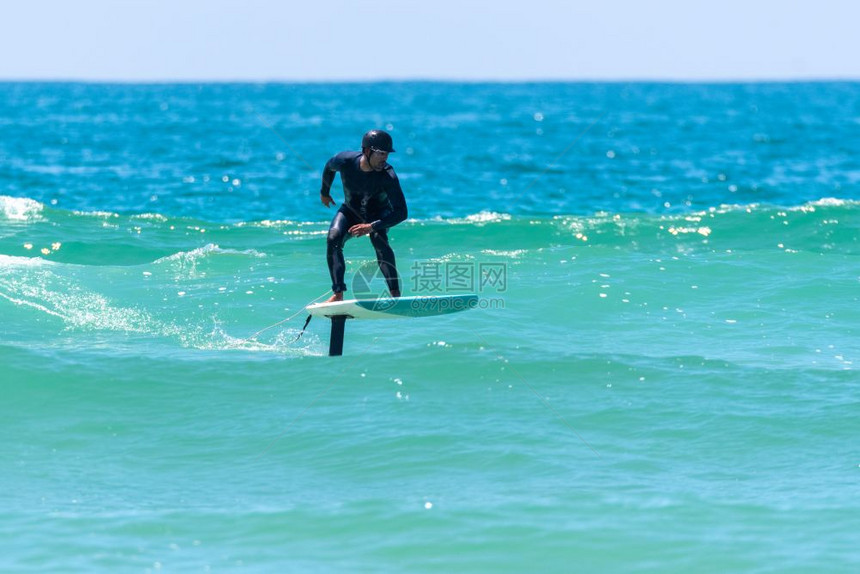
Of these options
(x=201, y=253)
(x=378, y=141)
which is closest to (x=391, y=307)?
(x=378, y=141)

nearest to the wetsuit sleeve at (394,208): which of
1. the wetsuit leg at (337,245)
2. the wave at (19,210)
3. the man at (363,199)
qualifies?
the man at (363,199)

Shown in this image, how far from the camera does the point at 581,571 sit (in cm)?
751

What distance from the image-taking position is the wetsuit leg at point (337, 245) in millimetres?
10656

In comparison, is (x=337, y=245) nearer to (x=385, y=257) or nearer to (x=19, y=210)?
(x=385, y=257)

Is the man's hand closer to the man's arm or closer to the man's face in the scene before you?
the man's arm

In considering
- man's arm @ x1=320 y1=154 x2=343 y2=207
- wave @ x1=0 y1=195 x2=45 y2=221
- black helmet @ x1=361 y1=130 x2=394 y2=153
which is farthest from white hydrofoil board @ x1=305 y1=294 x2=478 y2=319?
wave @ x1=0 y1=195 x2=45 y2=221

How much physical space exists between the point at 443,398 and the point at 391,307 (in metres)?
1.13

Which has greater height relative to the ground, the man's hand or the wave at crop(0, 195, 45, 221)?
the wave at crop(0, 195, 45, 221)

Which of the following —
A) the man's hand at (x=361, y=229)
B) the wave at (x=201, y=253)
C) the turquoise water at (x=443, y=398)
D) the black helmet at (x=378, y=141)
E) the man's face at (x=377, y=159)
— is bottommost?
the turquoise water at (x=443, y=398)

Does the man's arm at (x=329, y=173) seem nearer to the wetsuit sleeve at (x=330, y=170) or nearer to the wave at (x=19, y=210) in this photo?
the wetsuit sleeve at (x=330, y=170)

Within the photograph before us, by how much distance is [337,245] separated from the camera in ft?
35.0

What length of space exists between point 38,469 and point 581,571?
16.4ft

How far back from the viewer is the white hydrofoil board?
425 inches

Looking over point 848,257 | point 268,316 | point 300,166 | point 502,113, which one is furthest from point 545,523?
point 502,113
